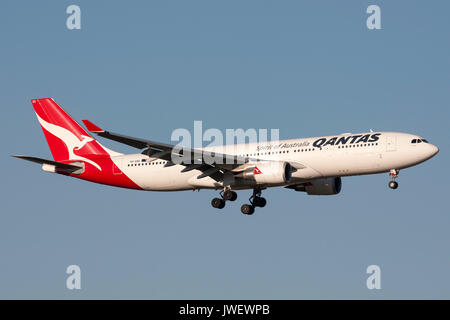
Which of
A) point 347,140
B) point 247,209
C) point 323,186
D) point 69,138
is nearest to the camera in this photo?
point 347,140

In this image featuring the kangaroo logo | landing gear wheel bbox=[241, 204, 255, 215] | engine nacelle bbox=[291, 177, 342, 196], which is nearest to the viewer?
landing gear wheel bbox=[241, 204, 255, 215]

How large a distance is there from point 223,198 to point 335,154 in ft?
27.6

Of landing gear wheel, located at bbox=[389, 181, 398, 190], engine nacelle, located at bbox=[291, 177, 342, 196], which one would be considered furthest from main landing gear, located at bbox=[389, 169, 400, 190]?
engine nacelle, located at bbox=[291, 177, 342, 196]

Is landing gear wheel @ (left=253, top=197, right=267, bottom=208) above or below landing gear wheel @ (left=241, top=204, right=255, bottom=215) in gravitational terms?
above

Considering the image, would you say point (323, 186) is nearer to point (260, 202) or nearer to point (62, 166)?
point (260, 202)

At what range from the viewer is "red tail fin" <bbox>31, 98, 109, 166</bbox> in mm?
64938

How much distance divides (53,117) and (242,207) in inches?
688

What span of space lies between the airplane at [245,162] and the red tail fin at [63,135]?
0.10 metres

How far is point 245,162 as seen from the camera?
57.5 metres

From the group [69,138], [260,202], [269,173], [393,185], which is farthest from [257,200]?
[69,138]

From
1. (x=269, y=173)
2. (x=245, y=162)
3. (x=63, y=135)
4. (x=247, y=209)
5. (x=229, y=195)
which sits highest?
(x=63, y=135)

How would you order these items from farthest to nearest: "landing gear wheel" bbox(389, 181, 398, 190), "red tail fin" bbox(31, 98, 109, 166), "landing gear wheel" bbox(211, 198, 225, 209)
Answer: "red tail fin" bbox(31, 98, 109, 166), "landing gear wheel" bbox(211, 198, 225, 209), "landing gear wheel" bbox(389, 181, 398, 190)

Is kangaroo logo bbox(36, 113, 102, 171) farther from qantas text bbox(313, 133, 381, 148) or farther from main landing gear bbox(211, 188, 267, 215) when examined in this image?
qantas text bbox(313, 133, 381, 148)
